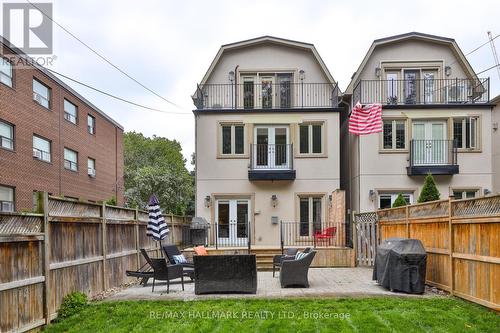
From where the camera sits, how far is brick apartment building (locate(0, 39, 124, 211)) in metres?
17.2

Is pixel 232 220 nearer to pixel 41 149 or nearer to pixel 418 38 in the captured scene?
pixel 41 149

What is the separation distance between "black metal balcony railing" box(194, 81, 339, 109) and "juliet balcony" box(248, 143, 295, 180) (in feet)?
5.93

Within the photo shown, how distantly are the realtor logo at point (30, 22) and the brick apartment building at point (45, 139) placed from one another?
220 centimetres

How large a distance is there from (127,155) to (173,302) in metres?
35.3

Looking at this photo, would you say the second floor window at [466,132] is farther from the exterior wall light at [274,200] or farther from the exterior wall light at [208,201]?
the exterior wall light at [208,201]

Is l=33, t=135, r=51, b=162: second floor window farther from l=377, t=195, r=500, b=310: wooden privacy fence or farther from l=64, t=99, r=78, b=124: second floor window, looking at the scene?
l=377, t=195, r=500, b=310: wooden privacy fence

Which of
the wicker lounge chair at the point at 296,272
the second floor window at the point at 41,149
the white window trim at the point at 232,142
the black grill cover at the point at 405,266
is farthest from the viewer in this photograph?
the second floor window at the point at 41,149

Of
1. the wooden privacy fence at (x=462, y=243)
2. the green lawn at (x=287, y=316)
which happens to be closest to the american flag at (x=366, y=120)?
the wooden privacy fence at (x=462, y=243)

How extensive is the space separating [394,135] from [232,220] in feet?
24.3

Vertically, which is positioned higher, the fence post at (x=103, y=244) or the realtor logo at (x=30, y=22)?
the realtor logo at (x=30, y=22)

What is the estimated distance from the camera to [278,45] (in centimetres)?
1862

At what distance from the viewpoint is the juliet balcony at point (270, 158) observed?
693 inches

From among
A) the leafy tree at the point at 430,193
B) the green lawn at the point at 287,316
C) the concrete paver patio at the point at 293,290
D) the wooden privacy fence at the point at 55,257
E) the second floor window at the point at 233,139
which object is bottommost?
the concrete paver patio at the point at 293,290

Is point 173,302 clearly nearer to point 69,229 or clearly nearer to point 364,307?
point 69,229
